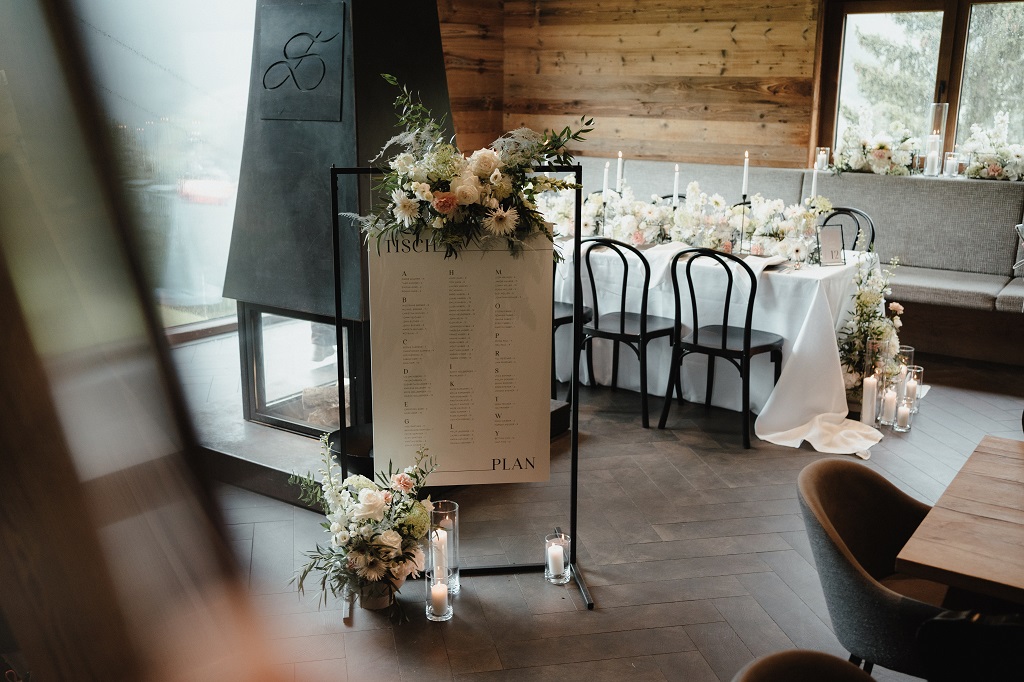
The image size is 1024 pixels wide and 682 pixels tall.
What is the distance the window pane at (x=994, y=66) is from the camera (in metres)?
5.82

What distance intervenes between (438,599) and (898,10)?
18.3 ft

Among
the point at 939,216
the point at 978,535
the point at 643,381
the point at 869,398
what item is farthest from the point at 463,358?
the point at 939,216

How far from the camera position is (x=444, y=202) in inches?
100.0

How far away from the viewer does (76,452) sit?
0.85 m

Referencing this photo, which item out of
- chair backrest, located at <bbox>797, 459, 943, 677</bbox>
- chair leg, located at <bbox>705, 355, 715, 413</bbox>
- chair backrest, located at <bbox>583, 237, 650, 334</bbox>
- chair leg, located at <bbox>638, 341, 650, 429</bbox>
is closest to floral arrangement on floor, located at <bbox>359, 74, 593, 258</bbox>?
chair backrest, located at <bbox>797, 459, 943, 677</bbox>

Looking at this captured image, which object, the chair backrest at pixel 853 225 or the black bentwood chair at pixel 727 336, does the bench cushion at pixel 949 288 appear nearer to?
the chair backrest at pixel 853 225

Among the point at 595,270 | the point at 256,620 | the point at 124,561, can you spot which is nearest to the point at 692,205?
the point at 595,270

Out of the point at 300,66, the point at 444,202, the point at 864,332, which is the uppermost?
the point at 300,66

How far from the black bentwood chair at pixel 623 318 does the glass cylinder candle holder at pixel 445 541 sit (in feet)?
6.04

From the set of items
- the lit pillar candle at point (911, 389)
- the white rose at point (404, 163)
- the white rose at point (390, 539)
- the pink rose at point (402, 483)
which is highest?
the white rose at point (404, 163)

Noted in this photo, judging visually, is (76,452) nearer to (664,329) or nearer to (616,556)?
(616,556)

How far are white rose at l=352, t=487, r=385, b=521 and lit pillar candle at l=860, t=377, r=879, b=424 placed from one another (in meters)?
2.82

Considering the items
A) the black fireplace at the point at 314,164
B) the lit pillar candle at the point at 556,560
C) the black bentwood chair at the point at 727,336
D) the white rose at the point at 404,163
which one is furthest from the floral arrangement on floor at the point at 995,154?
the white rose at the point at 404,163

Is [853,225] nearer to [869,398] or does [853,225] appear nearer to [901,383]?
[901,383]
